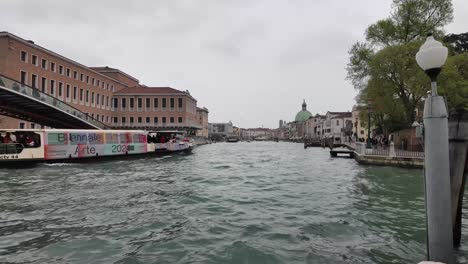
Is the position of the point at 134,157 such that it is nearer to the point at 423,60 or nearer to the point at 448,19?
the point at 423,60

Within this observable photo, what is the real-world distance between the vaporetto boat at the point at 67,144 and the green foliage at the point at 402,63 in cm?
2187

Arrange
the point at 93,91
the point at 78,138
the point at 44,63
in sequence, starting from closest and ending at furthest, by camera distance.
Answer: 1. the point at 78,138
2. the point at 44,63
3. the point at 93,91

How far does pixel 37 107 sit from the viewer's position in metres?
26.4

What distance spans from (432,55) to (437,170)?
133 cm

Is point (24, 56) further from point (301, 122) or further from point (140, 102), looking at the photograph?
point (301, 122)

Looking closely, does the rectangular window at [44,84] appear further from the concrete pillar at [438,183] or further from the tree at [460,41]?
the tree at [460,41]

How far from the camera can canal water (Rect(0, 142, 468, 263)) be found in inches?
206

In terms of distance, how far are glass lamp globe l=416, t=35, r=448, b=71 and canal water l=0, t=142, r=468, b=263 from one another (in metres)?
3.15

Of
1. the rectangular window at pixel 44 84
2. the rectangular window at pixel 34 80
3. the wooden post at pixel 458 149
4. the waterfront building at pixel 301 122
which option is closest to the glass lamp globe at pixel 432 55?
the wooden post at pixel 458 149

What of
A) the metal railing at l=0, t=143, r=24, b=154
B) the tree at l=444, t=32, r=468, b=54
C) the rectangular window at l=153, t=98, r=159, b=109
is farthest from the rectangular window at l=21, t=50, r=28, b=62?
the tree at l=444, t=32, r=468, b=54

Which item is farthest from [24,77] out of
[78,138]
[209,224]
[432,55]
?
[432,55]

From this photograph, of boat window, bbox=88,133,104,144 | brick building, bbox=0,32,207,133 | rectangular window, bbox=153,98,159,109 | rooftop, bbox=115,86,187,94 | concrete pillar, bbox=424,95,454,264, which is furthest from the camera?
rectangular window, bbox=153,98,159,109

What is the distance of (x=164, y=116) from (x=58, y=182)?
51119mm

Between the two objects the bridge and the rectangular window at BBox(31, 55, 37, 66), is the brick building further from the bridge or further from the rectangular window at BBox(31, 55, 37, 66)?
the bridge
